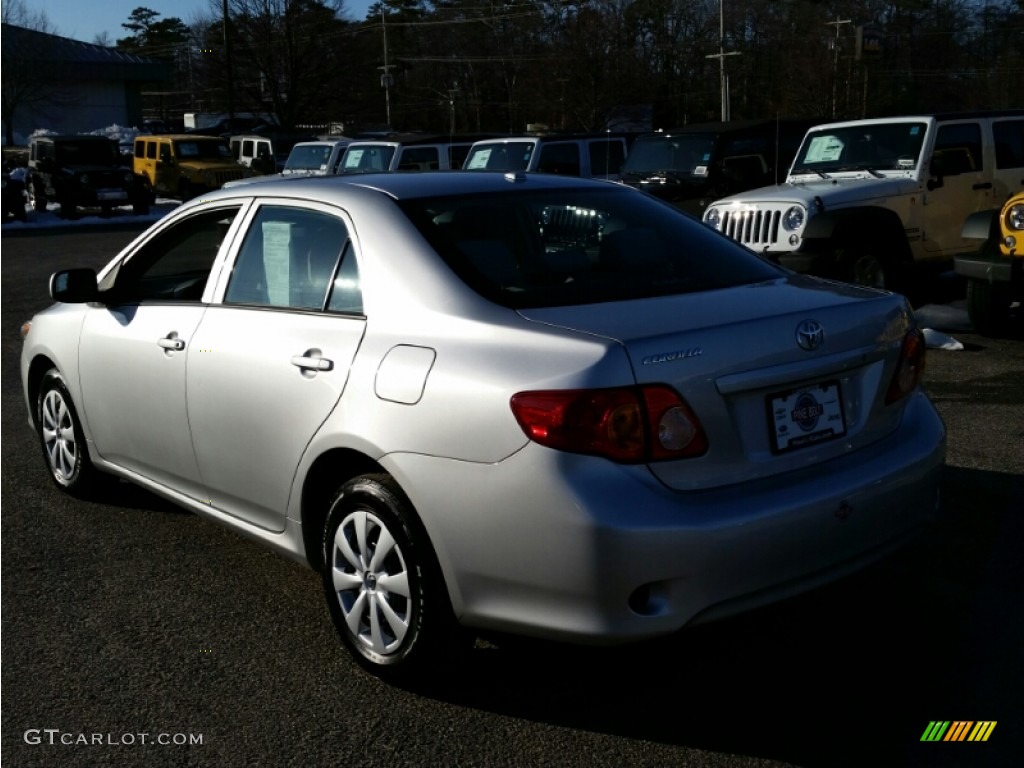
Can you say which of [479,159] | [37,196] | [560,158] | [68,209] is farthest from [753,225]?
[37,196]

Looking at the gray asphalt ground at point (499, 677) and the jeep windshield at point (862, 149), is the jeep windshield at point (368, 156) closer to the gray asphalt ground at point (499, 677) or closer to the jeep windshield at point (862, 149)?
the jeep windshield at point (862, 149)

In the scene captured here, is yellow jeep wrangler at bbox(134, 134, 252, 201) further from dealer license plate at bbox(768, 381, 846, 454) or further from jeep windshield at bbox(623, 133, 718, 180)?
dealer license plate at bbox(768, 381, 846, 454)

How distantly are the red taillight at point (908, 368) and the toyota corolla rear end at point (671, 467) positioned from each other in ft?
0.10

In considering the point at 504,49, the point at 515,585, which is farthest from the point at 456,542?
the point at 504,49

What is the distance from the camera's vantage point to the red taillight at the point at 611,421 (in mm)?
3092

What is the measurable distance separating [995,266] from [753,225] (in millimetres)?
2488

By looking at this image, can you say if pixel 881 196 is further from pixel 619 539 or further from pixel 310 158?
pixel 310 158

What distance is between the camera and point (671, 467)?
315 centimetres

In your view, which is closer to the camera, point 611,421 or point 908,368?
point 611,421

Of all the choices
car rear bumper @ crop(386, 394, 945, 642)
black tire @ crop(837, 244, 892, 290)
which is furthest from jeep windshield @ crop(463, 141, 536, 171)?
car rear bumper @ crop(386, 394, 945, 642)

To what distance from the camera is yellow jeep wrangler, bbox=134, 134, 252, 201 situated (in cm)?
3253

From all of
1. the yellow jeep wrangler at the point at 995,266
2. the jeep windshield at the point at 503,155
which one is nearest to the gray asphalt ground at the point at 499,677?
the yellow jeep wrangler at the point at 995,266

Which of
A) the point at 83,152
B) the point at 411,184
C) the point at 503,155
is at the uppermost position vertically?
the point at 83,152

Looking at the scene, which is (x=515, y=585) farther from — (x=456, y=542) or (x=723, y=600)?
(x=723, y=600)
